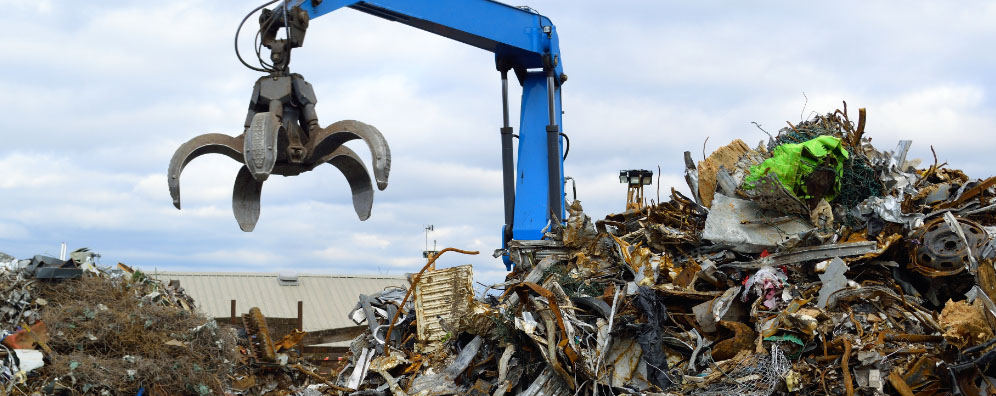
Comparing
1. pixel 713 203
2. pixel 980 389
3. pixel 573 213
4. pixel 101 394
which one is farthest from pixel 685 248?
pixel 101 394

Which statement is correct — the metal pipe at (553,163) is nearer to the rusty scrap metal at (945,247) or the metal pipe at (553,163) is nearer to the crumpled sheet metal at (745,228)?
the crumpled sheet metal at (745,228)

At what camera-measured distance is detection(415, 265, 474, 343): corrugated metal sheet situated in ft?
23.8

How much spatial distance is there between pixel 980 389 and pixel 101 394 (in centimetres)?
722

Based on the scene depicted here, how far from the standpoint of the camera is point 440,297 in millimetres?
7477

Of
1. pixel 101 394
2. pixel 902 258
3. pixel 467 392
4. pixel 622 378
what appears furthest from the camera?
pixel 101 394

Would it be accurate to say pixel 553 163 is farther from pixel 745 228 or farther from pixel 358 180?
pixel 358 180

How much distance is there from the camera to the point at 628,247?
7.41 m

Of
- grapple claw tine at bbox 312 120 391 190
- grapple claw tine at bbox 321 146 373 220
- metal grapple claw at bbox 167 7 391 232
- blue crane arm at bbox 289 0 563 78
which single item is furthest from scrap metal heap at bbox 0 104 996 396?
blue crane arm at bbox 289 0 563 78

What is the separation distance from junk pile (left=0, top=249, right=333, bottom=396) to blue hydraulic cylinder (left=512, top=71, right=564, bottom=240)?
2801 mm

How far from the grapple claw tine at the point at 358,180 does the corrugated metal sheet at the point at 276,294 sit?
9.61 meters

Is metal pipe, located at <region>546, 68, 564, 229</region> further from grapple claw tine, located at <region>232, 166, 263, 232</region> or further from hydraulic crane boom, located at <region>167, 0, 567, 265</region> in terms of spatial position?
grapple claw tine, located at <region>232, 166, 263, 232</region>

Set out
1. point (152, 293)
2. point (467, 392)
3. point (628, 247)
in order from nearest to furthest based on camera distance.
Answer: point (467, 392) → point (628, 247) → point (152, 293)

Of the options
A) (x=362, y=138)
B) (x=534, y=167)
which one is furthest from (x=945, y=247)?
(x=362, y=138)

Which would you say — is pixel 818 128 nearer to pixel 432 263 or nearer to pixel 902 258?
pixel 902 258
